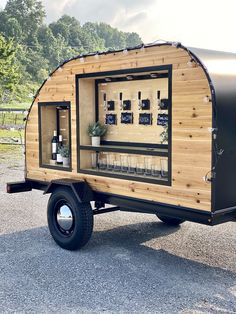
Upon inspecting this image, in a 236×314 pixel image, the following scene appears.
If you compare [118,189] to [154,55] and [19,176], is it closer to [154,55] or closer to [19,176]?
[154,55]

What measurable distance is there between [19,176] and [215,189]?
8.52 metres

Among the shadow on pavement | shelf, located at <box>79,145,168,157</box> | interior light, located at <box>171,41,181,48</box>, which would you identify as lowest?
the shadow on pavement

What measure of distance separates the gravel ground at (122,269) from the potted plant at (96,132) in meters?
1.42

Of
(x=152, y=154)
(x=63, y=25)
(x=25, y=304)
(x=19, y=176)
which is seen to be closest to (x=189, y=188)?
(x=152, y=154)

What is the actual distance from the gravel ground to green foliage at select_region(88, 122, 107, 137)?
152 cm

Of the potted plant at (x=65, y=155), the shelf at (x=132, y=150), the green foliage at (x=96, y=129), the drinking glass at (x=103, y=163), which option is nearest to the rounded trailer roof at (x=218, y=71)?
the shelf at (x=132, y=150)

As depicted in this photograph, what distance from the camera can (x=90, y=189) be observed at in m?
6.27

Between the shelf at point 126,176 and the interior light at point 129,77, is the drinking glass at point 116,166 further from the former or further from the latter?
the interior light at point 129,77

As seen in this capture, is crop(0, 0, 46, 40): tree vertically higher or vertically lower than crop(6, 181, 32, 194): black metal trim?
higher

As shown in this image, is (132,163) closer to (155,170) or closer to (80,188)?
(155,170)

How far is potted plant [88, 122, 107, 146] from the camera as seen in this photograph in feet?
21.2

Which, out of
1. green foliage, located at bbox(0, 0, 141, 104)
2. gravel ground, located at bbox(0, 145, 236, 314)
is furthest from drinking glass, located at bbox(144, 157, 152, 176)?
green foliage, located at bbox(0, 0, 141, 104)

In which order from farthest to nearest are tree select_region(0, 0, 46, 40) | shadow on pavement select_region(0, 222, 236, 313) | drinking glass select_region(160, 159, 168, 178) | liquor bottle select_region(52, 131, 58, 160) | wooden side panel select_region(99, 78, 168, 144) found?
tree select_region(0, 0, 46, 40) → liquor bottle select_region(52, 131, 58, 160) → wooden side panel select_region(99, 78, 168, 144) → drinking glass select_region(160, 159, 168, 178) → shadow on pavement select_region(0, 222, 236, 313)

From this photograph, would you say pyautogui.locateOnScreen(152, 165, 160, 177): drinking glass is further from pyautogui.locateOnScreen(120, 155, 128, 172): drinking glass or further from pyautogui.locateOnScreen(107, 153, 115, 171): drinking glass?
pyautogui.locateOnScreen(107, 153, 115, 171): drinking glass
